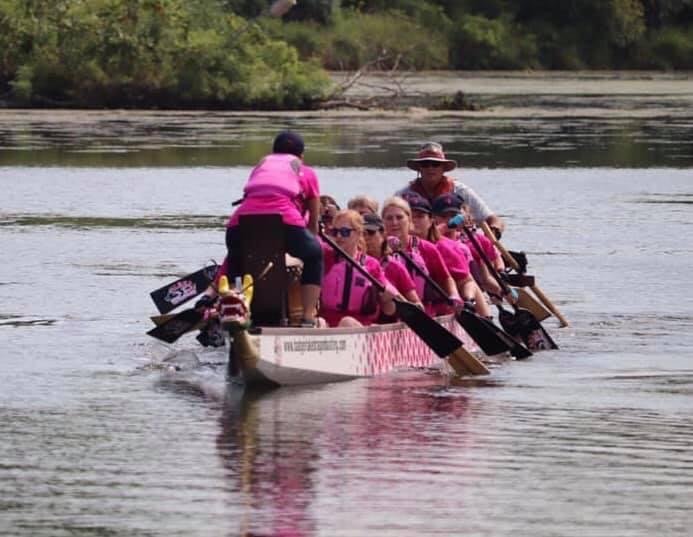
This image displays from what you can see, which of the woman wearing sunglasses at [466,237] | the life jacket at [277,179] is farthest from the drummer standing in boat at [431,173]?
the life jacket at [277,179]

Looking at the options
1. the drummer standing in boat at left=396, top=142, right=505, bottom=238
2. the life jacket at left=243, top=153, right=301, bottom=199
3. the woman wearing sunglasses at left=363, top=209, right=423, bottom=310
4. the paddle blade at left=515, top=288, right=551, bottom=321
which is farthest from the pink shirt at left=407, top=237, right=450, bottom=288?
the paddle blade at left=515, top=288, right=551, bottom=321

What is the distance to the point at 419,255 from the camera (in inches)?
675

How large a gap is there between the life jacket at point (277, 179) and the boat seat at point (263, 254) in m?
0.16

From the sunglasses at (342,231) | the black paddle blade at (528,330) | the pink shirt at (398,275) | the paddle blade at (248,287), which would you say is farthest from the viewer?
the black paddle blade at (528,330)

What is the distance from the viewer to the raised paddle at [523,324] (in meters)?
18.2

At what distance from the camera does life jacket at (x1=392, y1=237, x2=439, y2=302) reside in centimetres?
1694

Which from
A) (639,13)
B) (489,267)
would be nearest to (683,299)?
(489,267)

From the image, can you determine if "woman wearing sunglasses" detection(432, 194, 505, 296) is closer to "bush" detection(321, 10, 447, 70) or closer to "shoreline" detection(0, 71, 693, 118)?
"shoreline" detection(0, 71, 693, 118)

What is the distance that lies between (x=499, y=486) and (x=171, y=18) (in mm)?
45298

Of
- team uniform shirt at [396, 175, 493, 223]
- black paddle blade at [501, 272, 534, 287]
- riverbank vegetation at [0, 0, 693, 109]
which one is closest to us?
team uniform shirt at [396, 175, 493, 223]

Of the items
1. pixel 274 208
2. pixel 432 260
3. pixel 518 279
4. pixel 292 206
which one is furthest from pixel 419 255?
pixel 518 279

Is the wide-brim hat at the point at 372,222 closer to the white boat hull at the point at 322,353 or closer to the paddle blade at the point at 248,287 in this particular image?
the white boat hull at the point at 322,353

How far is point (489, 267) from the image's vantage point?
19.2 metres

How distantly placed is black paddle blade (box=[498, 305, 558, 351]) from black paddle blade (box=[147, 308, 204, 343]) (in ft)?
9.19
